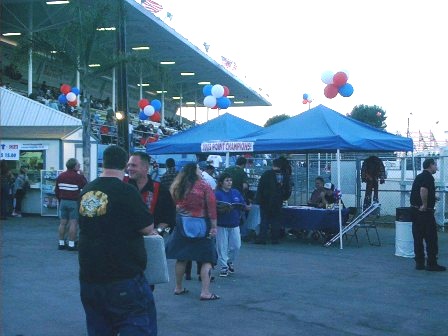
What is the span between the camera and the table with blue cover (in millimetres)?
13156

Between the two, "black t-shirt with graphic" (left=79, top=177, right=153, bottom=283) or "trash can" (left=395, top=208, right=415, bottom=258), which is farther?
"trash can" (left=395, top=208, right=415, bottom=258)

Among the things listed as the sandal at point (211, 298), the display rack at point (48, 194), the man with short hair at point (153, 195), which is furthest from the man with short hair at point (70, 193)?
the display rack at point (48, 194)

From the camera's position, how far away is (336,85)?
1514 cm

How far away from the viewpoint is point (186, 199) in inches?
301

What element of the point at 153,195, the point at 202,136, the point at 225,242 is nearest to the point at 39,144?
the point at 202,136

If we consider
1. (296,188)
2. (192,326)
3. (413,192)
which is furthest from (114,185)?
(296,188)

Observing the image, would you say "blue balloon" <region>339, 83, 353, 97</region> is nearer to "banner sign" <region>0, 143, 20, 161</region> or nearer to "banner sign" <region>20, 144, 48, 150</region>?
"banner sign" <region>20, 144, 48, 150</region>

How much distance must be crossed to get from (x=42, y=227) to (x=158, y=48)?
19.4 meters

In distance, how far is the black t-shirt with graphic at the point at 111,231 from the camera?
3762 mm

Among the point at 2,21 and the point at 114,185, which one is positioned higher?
the point at 2,21

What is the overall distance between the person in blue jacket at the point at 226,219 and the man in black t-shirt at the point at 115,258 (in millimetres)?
5035

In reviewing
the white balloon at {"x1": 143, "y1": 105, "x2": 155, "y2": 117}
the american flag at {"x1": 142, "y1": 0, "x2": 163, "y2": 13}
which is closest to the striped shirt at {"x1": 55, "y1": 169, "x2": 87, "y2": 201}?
the white balloon at {"x1": 143, "y1": 105, "x2": 155, "y2": 117}

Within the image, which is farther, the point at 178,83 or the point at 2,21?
the point at 178,83

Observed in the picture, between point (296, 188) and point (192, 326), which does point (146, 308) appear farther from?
point (296, 188)
